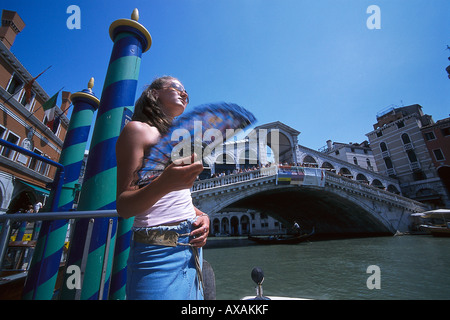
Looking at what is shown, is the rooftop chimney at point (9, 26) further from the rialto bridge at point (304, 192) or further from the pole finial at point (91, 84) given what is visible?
the pole finial at point (91, 84)

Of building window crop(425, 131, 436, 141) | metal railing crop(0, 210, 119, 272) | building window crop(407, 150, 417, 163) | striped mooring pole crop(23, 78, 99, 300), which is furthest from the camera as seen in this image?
building window crop(407, 150, 417, 163)

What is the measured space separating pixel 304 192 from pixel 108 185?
16117 mm

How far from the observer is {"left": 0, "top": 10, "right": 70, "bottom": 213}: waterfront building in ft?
29.0

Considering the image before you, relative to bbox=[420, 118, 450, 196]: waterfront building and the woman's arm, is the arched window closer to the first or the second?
bbox=[420, 118, 450, 196]: waterfront building

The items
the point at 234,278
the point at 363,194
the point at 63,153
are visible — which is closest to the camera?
the point at 63,153

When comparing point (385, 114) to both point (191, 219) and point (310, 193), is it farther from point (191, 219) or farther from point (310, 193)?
point (191, 219)

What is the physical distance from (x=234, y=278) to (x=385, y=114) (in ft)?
108

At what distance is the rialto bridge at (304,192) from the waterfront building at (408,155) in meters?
1.72

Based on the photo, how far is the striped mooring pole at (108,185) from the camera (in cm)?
161

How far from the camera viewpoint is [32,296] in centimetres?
174

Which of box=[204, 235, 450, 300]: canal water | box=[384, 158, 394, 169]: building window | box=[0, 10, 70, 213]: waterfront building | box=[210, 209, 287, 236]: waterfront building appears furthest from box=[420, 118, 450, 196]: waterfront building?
box=[0, 10, 70, 213]: waterfront building

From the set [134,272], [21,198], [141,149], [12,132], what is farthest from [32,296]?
[21,198]

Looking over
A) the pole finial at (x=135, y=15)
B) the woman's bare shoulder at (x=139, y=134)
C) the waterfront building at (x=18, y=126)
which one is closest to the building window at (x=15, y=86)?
the waterfront building at (x=18, y=126)

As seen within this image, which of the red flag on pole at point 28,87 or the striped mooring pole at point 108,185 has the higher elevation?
the red flag on pole at point 28,87
